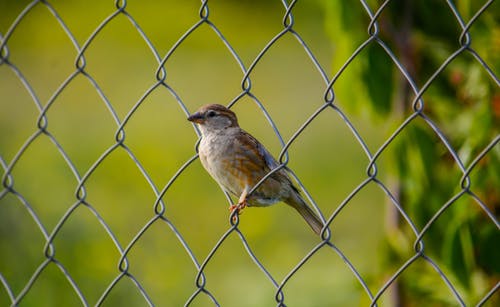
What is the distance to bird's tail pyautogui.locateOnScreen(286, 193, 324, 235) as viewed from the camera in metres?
2.67

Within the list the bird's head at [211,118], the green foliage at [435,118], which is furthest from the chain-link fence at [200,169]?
the bird's head at [211,118]

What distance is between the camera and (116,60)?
33.3ft

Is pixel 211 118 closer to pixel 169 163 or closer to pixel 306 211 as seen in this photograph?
pixel 306 211

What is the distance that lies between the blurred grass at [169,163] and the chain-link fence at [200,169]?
0.02m

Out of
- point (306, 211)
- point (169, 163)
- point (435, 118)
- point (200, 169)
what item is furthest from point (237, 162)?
point (200, 169)

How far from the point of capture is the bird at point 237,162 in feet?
8.97

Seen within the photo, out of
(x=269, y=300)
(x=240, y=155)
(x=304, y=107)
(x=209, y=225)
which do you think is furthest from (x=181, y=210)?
(x=240, y=155)

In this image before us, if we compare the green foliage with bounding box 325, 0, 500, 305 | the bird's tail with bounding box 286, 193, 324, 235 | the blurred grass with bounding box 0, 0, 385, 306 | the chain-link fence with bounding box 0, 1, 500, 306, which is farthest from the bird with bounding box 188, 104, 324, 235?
the blurred grass with bounding box 0, 0, 385, 306

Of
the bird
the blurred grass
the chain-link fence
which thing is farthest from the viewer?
the blurred grass

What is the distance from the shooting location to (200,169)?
7.27 meters

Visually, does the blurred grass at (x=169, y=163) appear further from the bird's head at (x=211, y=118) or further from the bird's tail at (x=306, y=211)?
the bird's head at (x=211, y=118)

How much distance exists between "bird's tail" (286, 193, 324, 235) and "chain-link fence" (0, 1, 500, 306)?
0.64 ft

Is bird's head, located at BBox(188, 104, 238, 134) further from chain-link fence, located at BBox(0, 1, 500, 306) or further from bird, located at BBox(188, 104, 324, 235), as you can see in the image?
chain-link fence, located at BBox(0, 1, 500, 306)

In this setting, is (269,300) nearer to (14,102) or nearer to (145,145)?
(145,145)
